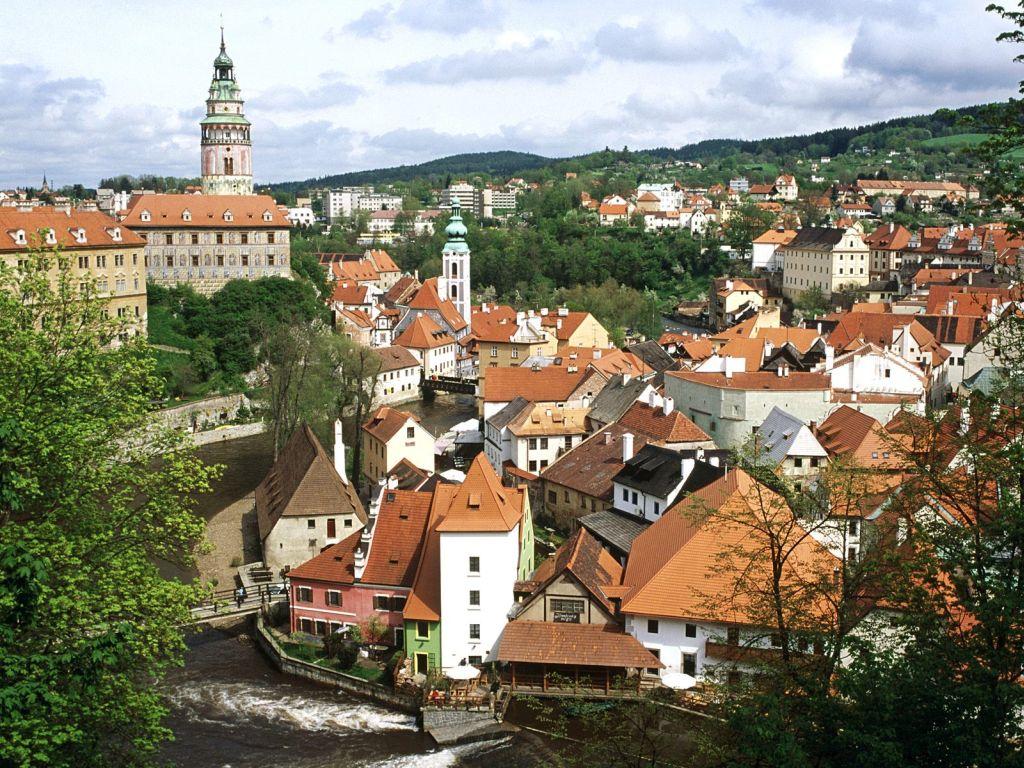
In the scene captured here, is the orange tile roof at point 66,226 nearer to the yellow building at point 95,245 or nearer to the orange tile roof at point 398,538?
the yellow building at point 95,245

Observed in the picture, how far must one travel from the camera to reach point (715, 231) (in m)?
128

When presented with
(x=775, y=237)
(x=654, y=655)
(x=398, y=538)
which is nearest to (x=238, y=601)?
(x=398, y=538)

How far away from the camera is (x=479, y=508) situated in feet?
91.4

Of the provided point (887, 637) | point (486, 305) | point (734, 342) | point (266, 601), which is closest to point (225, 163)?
point (486, 305)

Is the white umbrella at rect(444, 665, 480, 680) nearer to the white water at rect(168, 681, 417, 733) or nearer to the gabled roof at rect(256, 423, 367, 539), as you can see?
the white water at rect(168, 681, 417, 733)

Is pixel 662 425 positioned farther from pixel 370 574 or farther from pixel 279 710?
pixel 279 710

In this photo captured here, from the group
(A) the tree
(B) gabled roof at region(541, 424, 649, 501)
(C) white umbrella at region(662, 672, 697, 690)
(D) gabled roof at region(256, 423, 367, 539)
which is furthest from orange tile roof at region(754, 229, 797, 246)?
(A) the tree

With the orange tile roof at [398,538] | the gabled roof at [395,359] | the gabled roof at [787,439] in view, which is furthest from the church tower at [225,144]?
the orange tile roof at [398,538]

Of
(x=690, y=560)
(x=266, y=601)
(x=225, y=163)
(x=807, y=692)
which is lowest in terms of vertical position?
(x=266, y=601)

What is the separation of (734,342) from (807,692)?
144 ft

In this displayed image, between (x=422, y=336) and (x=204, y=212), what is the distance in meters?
16.7

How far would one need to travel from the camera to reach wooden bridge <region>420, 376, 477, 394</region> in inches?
→ 2795

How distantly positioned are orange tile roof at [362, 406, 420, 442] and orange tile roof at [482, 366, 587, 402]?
262 inches

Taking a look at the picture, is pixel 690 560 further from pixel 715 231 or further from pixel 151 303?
pixel 715 231
